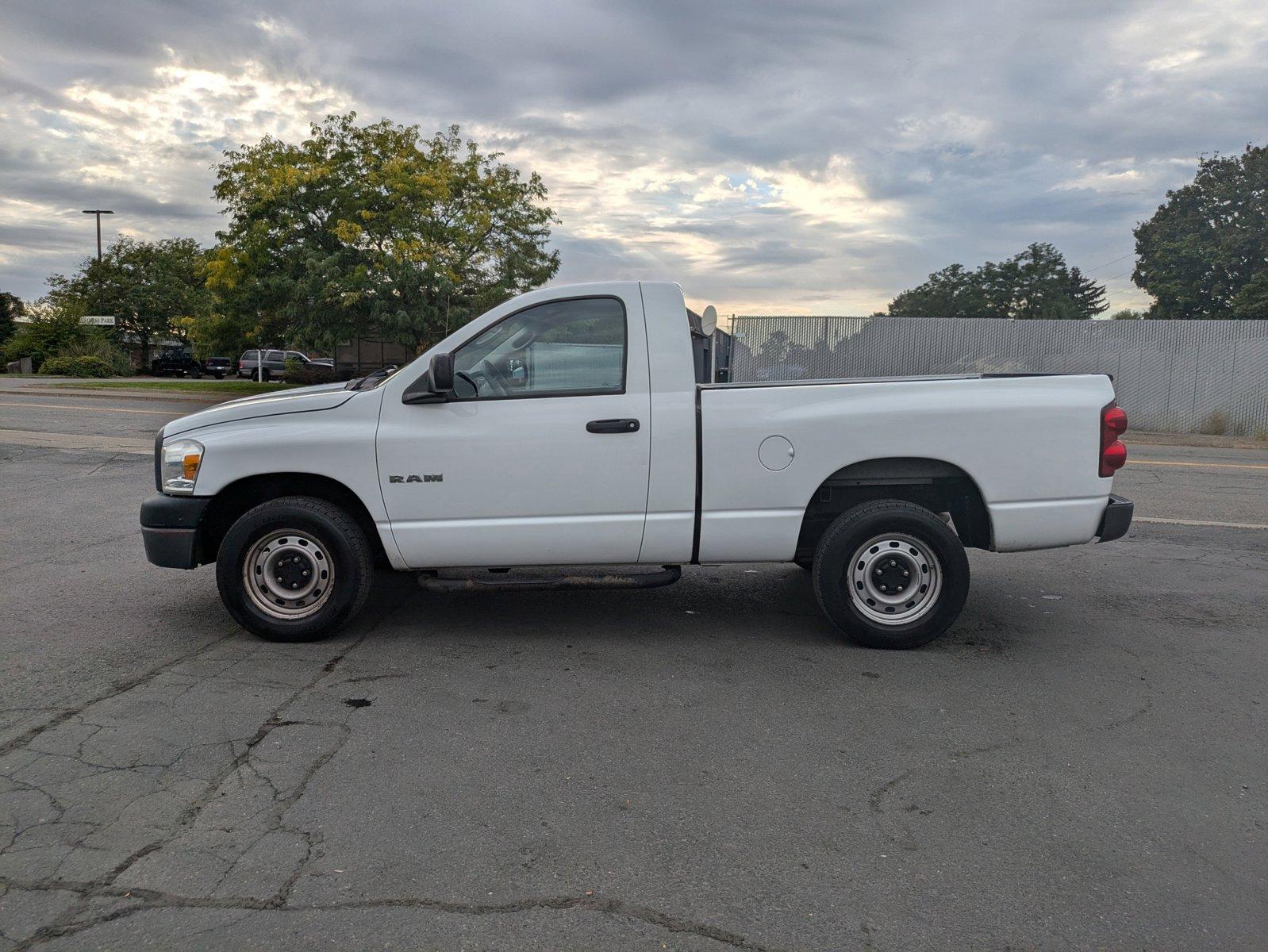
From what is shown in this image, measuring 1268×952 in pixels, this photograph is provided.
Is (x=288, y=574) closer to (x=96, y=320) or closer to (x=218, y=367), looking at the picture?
(x=218, y=367)

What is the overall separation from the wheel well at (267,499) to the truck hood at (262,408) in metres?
0.34

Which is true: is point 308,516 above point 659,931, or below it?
above

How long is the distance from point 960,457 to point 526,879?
342cm

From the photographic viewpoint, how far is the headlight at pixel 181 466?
5.44 meters

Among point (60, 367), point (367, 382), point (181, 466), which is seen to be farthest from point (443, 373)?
point (60, 367)

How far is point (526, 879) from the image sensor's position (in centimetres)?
306

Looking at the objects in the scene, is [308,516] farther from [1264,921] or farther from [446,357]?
[1264,921]

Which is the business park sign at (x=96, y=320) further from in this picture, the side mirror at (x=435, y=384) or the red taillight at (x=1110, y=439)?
the red taillight at (x=1110, y=439)

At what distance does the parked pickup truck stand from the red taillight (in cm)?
1

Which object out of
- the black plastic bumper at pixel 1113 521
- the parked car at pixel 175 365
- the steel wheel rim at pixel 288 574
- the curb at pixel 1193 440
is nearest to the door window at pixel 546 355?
the steel wheel rim at pixel 288 574

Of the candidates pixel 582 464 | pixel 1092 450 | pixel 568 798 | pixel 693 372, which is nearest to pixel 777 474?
pixel 693 372

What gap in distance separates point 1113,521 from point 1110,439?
465mm

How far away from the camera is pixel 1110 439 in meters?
5.44

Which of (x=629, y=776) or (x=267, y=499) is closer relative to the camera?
(x=629, y=776)
